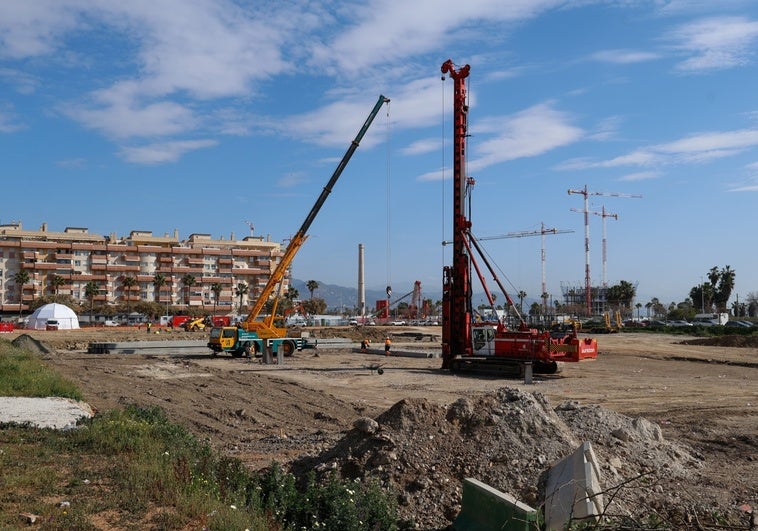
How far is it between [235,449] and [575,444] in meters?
6.49

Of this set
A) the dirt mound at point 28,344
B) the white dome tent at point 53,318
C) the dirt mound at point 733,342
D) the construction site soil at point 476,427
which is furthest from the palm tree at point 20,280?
the dirt mound at point 733,342

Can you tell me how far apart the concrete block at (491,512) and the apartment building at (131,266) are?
112185 mm

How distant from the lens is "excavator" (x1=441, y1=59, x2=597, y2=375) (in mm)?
27812

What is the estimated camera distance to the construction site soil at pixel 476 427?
8.84m

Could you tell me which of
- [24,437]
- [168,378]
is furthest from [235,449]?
[168,378]

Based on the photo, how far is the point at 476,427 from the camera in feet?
33.2

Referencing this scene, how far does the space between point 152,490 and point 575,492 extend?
182 inches

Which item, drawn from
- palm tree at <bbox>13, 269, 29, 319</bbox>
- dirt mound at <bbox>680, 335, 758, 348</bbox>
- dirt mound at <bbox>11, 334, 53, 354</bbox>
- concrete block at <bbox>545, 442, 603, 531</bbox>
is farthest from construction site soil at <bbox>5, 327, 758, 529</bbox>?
palm tree at <bbox>13, 269, 29, 319</bbox>

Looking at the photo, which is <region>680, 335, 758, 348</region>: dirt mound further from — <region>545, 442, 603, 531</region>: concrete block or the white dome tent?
the white dome tent

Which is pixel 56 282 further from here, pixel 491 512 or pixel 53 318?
pixel 491 512

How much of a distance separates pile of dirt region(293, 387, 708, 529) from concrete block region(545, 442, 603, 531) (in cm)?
63

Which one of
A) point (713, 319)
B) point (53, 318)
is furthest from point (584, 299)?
point (53, 318)

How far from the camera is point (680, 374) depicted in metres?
30.1

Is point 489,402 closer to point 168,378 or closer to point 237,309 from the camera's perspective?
point 168,378
